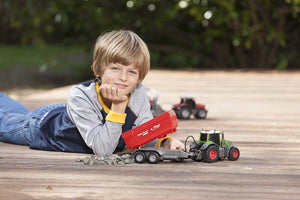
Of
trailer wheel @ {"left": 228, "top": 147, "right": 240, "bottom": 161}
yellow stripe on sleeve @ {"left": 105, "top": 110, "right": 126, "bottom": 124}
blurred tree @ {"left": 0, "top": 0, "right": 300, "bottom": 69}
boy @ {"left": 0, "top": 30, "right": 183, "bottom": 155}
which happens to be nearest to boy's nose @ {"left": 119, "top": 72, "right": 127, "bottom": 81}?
boy @ {"left": 0, "top": 30, "right": 183, "bottom": 155}

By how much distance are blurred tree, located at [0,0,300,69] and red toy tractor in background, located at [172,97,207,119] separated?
3.31 meters

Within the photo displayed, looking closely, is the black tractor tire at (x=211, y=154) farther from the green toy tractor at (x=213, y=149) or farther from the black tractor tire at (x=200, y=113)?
the black tractor tire at (x=200, y=113)

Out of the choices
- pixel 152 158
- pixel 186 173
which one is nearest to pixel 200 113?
pixel 152 158

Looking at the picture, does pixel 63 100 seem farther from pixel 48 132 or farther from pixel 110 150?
pixel 110 150

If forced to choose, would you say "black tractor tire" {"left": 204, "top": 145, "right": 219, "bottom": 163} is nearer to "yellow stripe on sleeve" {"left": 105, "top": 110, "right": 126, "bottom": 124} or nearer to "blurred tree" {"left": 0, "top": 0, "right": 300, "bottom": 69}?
"yellow stripe on sleeve" {"left": 105, "top": 110, "right": 126, "bottom": 124}

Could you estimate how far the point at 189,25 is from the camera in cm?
1048

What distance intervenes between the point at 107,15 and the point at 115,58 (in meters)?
6.69

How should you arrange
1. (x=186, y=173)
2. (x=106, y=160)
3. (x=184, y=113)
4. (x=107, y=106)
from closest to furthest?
(x=186, y=173) < (x=106, y=160) < (x=107, y=106) < (x=184, y=113)

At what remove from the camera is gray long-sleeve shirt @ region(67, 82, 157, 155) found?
3021 millimetres

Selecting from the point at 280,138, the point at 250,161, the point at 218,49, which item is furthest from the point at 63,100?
the point at 218,49

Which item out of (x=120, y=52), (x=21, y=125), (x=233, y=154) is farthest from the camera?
(x=21, y=125)

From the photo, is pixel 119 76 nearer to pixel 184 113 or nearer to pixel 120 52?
pixel 120 52

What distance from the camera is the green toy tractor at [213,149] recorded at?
288cm

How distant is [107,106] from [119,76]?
0.24 metres
